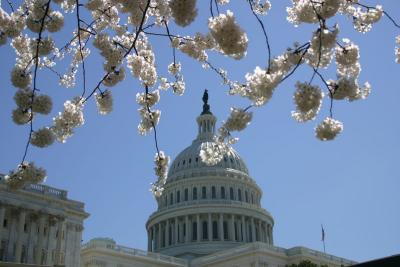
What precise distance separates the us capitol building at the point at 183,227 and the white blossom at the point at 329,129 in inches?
2291

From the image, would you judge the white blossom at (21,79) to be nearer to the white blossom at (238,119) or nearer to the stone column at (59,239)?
the white blossom at (238,119)

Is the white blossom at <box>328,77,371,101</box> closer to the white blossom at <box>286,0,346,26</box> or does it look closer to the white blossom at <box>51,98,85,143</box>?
the white blossom at <box>286,0,346,26</box>

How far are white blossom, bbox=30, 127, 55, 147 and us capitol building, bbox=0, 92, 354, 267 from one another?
2191 inches

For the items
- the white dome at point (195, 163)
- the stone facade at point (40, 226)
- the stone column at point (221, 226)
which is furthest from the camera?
the white dome at point (195, 163)

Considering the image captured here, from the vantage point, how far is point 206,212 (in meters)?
115

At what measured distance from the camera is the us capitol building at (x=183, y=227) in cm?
6531

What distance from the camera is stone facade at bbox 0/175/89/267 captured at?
63.0m

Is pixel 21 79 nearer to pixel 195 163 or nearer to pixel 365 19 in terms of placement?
pixel 365 19

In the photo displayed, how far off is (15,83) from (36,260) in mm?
57154

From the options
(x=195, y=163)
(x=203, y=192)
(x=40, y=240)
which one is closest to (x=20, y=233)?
(x=40, y=240)

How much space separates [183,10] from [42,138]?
3830mm

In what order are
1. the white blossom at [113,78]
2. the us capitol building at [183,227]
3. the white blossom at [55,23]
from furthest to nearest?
1. the us capitol building at [183,227]
2. the white blossom at [113,78]
3. the white blossom at [55,23]

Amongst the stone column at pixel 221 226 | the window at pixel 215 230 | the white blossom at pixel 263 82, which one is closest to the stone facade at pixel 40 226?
the stone column at pixel 221 226

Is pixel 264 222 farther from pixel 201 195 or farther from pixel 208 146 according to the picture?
pixel 208 146
